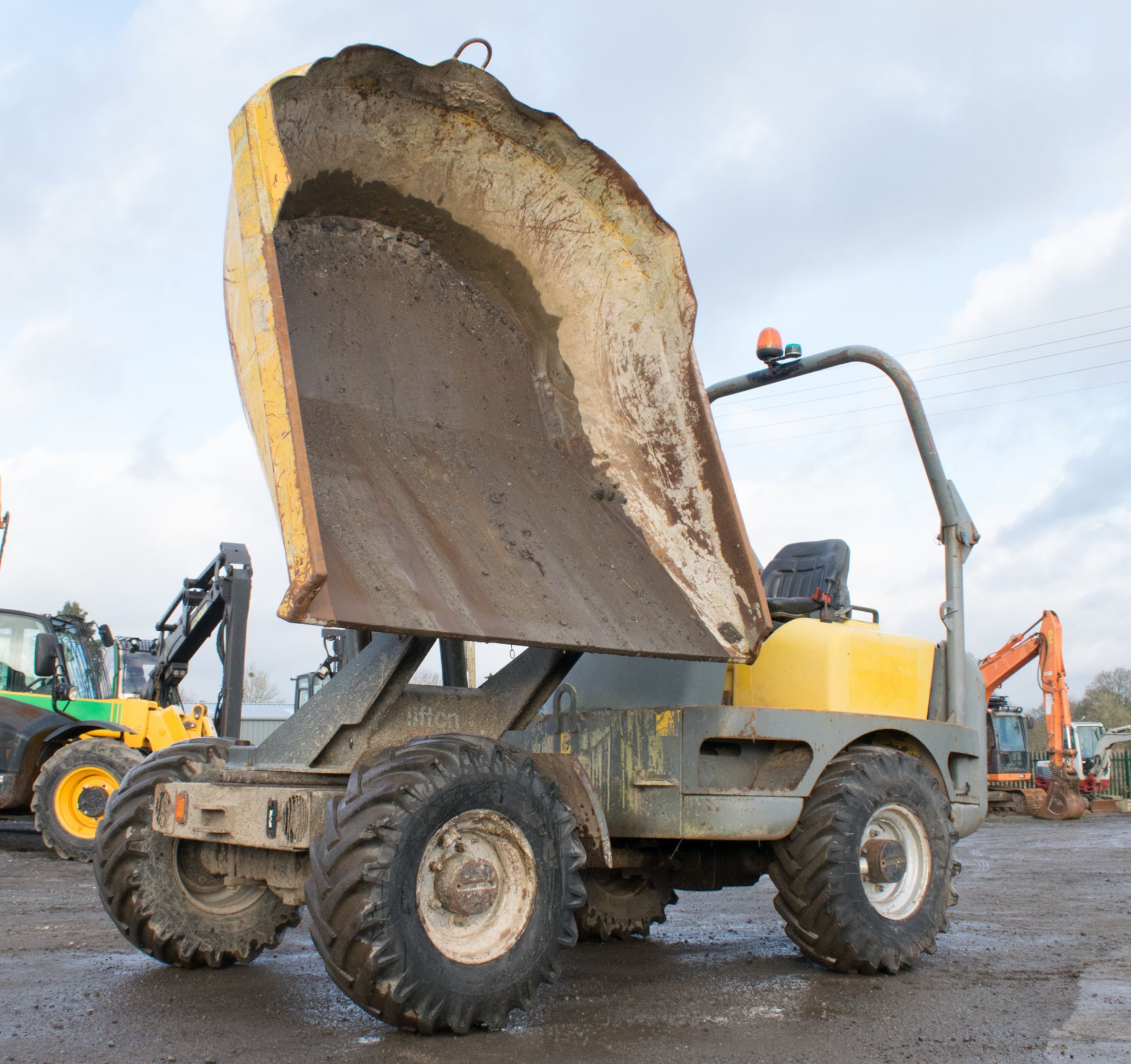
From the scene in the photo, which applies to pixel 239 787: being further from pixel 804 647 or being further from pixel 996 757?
pixel 996 757

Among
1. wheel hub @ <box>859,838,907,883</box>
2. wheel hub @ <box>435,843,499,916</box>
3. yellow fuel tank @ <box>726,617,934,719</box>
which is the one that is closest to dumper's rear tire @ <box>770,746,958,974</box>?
wheel hub @ <box>859,838,907,883</box>

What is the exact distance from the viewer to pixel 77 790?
11.2 m

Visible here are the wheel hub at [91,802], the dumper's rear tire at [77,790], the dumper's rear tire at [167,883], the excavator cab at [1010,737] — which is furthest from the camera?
the excavator cab at [1010,737]

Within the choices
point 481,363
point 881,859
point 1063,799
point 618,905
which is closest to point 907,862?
point 881,859

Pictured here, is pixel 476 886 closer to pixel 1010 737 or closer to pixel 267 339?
pixel 267 339

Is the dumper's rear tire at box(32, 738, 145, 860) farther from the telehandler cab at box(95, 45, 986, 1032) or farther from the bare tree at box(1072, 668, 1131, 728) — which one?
the bare tree at box(1072, 668, 1131, 728)

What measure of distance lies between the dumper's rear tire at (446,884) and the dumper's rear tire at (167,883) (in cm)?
125

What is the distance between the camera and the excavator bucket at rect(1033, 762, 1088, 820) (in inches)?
831

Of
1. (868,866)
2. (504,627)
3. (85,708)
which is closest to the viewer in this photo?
(504,627)

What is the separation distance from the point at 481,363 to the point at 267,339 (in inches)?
66.0

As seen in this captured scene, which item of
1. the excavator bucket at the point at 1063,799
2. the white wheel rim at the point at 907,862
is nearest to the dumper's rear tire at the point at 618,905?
the white wheel rim at the point at 907,862

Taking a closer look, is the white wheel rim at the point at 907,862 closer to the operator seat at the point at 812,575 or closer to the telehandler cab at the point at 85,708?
the operator seat at the point at 812,575

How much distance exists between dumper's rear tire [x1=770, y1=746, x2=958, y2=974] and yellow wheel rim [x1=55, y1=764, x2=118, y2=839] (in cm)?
793

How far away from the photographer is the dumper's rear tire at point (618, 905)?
19.6 ft
